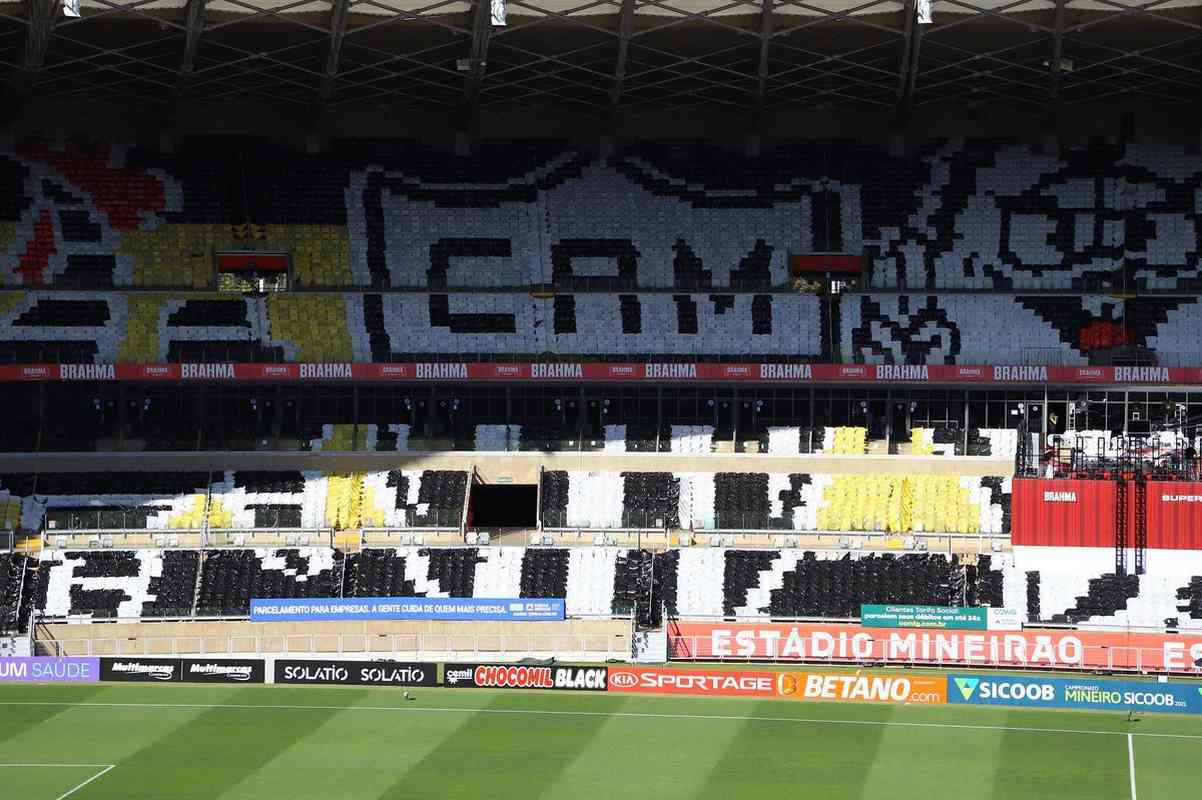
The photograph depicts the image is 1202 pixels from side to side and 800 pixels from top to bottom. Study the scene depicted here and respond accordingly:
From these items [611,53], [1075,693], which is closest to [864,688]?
[1075,693]

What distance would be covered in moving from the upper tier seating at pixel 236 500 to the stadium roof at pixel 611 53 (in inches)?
571

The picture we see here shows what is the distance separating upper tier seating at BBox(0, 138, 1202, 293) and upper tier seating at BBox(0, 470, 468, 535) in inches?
309

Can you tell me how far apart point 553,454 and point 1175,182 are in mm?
25972

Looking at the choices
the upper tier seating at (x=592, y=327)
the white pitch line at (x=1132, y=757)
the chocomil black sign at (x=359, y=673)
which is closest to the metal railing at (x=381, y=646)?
the chocomil black sign at (x=359, y=673)

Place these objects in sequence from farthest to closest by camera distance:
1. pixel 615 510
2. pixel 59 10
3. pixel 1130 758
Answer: pixel 615 510 < pixel 59 10 < pixel 1130 758

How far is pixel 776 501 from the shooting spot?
63.2 metres

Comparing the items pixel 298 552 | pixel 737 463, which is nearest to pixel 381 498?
pixel 298 552

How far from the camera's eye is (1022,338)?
216 ft

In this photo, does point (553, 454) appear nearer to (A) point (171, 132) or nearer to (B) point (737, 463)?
(B) point (737, 463)

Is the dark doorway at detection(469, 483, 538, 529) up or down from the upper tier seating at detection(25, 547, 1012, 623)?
up

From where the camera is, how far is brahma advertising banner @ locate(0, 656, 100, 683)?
53.3 metres

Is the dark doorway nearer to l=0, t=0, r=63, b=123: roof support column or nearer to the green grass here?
the green grass

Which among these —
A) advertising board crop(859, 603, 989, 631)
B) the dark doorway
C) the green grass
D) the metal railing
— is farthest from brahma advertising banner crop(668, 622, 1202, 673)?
the dark doorway

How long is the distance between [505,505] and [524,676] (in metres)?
17.1
